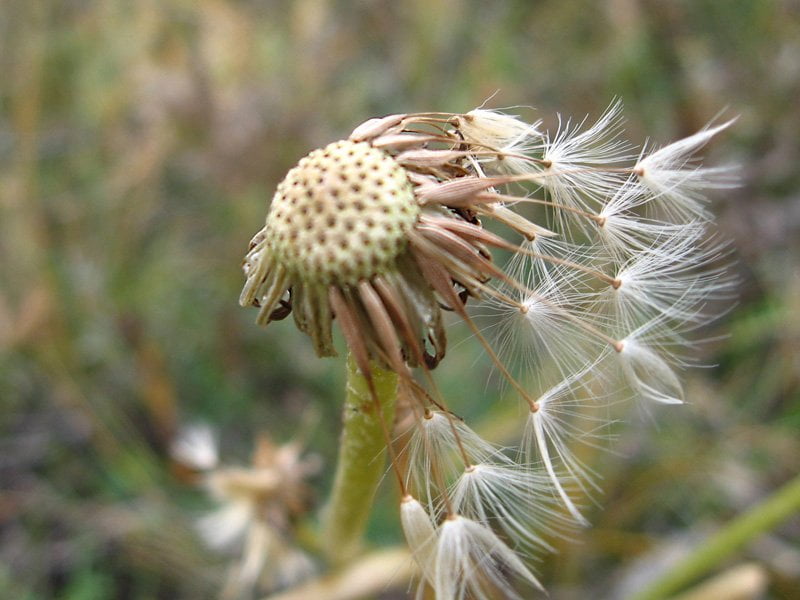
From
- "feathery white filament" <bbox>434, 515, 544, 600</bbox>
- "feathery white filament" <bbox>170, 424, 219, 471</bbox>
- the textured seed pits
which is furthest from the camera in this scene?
"feathery white filament" <bbox>170, 424, 219, 471</bbox>

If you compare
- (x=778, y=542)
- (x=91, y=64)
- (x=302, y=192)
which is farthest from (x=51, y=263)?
(x=778, y=542)

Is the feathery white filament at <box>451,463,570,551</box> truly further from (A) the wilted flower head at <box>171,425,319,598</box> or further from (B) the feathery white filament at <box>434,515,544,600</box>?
(A) the wilted flower head at <box>171,425,319,598</box>

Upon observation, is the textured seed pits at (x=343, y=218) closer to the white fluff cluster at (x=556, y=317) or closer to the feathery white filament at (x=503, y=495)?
the white fluff cluster at (x=556, y=317)

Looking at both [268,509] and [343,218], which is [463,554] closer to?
[343,218]

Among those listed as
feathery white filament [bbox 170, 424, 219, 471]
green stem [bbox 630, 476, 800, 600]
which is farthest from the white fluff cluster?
feathery white filament [bbox 170, 424, 219, 471]

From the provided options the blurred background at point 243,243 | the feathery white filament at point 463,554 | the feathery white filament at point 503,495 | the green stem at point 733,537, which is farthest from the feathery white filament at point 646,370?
the blurred background at point 243,243

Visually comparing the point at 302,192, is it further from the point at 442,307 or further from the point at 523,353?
the point at 523,353
